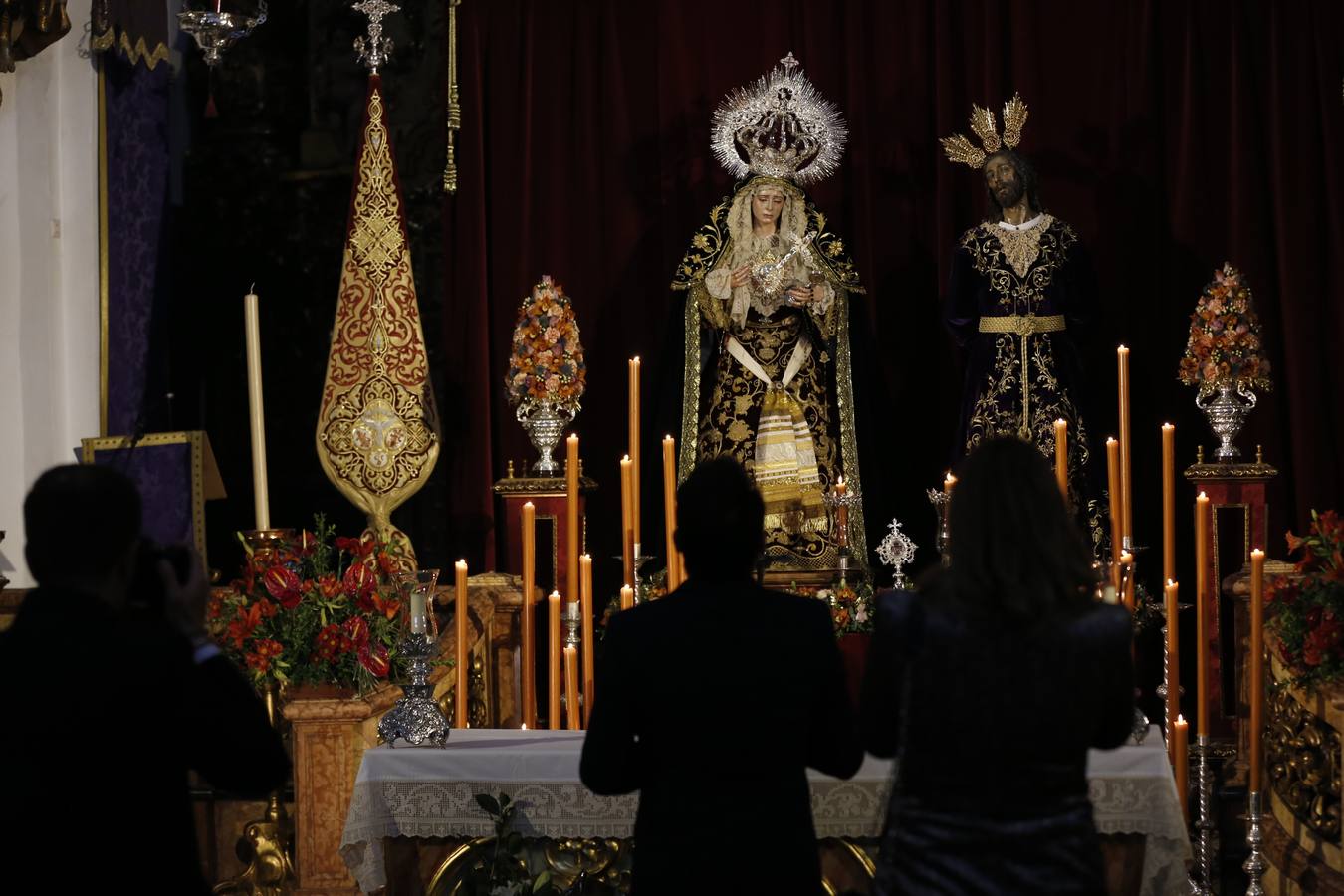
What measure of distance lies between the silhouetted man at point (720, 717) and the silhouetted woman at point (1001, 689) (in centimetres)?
14

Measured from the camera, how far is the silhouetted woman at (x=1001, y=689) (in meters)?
2.26

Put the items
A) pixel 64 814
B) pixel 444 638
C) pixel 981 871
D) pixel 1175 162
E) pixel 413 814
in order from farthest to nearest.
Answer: pixel 1175 162 < pixel 444 638 < pixel 413 814 < pixel 981 871 < pixel 64 814

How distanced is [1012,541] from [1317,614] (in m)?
2.01

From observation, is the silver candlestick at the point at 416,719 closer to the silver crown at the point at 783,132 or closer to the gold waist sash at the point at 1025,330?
the gold waist sash at the point at 1025,330

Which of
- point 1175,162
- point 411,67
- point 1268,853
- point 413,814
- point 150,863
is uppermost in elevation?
point 411,67

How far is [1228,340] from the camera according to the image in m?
5.80

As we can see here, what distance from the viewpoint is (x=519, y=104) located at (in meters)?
6.81

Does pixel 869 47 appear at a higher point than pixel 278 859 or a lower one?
higher

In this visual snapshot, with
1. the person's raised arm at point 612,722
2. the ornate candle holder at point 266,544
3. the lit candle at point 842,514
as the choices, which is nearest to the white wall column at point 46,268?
the ornate candle holder at point 266,544

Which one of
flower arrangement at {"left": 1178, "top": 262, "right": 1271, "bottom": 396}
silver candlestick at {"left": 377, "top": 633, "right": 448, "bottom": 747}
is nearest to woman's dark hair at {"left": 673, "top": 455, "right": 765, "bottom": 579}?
silver candlestick at {"left": 377, "top": 633, "right": 448, "bottom": 747}

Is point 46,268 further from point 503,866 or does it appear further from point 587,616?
point 503,866

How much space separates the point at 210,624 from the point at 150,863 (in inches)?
87.9

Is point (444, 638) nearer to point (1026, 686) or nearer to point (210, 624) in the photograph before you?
point (210, 624)

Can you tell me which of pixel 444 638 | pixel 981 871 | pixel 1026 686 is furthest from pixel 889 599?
pixel 444 638
